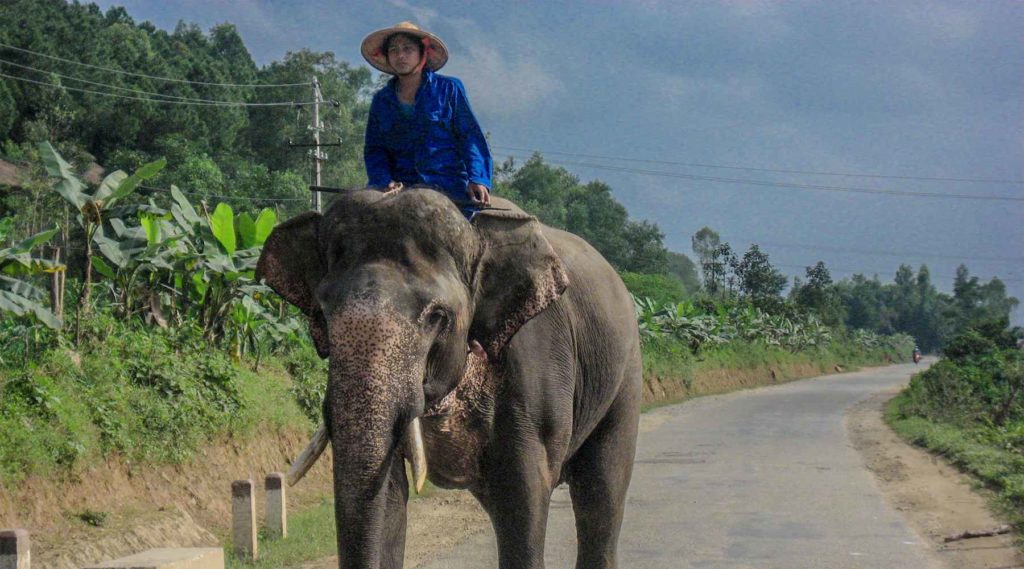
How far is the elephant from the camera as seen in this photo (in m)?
3.09

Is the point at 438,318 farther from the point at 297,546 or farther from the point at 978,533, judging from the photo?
the point at 978,533

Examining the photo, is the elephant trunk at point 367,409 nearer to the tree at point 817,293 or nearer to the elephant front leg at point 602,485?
the elephant front leg at point 602,485

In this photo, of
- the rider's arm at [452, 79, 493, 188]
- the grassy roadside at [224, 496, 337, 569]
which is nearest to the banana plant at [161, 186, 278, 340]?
the grassy roadside at [224, 496, 337, 569]

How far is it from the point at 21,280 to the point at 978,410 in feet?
54.1

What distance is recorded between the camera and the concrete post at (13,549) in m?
5.40

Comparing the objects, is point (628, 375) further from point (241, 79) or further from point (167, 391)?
point (241, 79)

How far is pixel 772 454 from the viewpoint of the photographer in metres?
14.2

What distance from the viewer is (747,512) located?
9641 mm

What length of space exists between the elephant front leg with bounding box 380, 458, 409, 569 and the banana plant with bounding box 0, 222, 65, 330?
483 centimetres

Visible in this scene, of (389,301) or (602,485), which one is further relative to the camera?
(602,485)

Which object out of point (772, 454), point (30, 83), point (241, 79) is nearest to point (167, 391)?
point (772, 454)

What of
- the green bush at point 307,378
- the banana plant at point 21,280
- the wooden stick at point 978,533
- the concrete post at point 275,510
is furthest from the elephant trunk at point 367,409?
the green bush at point 307,378

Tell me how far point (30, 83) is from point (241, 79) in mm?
14059

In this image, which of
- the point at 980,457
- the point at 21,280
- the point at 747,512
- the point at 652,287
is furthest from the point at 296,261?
the point at 652,287
